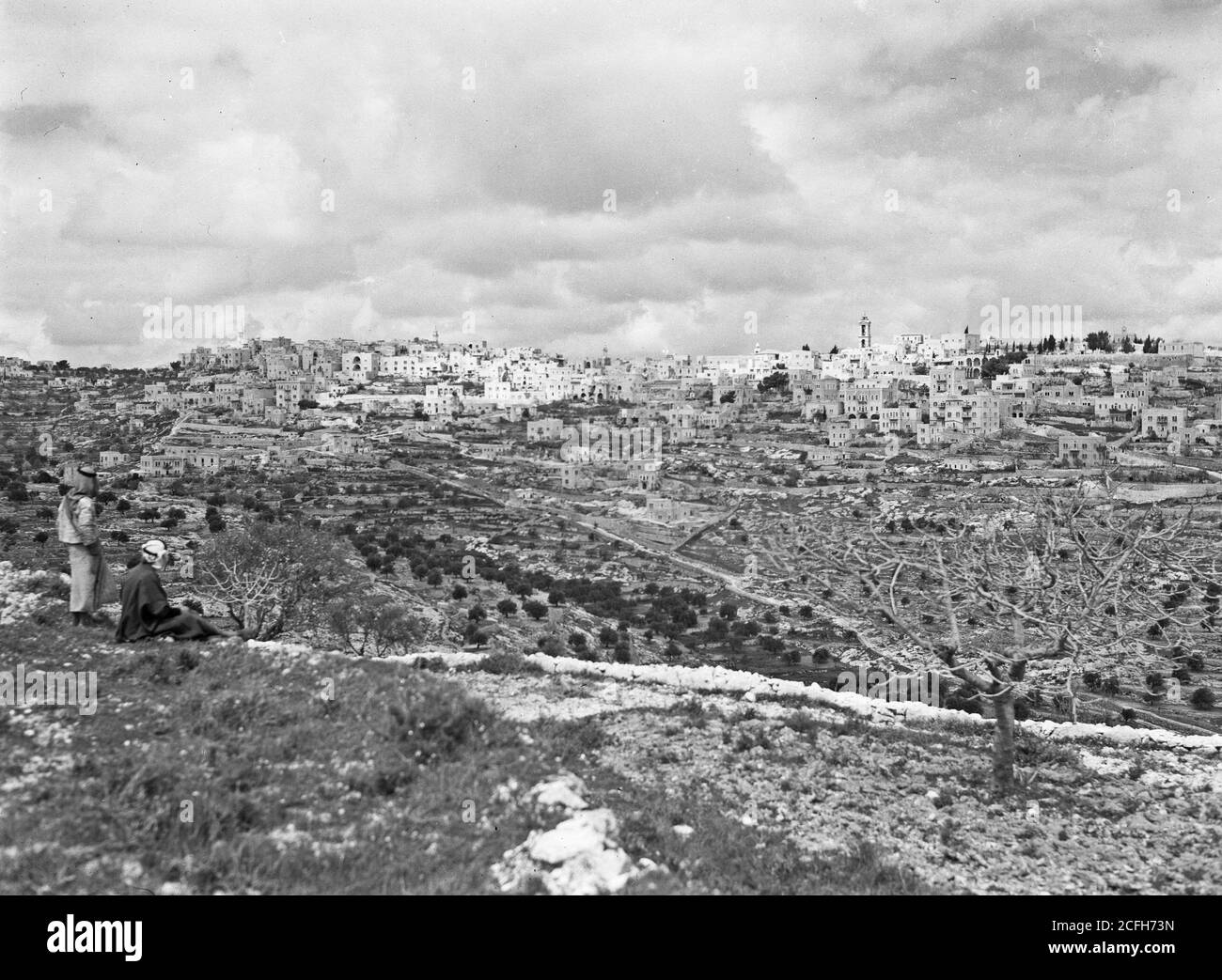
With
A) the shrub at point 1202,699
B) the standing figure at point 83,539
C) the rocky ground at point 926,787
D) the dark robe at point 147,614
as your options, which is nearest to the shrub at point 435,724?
the rocky ground at point 926,787

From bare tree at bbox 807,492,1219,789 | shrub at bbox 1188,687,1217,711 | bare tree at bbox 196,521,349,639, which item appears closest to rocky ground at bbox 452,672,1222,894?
bare tree at bbox 807,492,1219,789

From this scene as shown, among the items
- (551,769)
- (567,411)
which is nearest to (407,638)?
(551,769)

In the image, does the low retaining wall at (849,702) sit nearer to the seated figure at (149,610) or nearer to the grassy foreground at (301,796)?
the seated figure at (149,610)

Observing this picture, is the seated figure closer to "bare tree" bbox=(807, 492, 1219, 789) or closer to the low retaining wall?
the low retaining wall

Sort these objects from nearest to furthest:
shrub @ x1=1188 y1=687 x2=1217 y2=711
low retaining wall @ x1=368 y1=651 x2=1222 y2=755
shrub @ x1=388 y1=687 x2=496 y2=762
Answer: shrub @ x1=388 y1=687 x2=496 y2=762 → low retaining wall @ x1=368 y1=651 x2=1222 y2=755 → shrub @ x1=1188 y1=687 x2=1217 y2=711

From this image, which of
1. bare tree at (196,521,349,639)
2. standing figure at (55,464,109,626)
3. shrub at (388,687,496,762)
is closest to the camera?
shrub at (388,687,496,762)

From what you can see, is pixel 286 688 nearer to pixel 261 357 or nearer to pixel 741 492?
pixel 741 492
